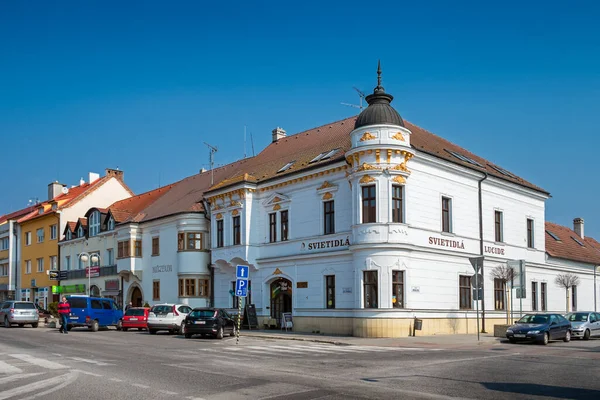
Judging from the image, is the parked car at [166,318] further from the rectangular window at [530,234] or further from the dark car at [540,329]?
the rectangular window at [530,234]

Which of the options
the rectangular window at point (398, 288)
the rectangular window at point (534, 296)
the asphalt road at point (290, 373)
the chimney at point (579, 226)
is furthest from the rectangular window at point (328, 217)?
the chimney at point (579, 226)

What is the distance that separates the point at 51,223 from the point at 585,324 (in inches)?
1851

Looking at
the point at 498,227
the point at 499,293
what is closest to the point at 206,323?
the point at 499,293

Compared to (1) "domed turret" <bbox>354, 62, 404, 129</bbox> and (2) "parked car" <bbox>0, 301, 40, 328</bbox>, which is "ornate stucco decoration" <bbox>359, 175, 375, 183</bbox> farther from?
(2) "parked car" <bbox>0, 301, 40, 328</bbox>

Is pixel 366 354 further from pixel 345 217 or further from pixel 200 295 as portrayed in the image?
pixel 200 295

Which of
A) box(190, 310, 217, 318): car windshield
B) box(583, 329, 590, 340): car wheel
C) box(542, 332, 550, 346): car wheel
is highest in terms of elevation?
box(190, 310, 217, 318): car windshield

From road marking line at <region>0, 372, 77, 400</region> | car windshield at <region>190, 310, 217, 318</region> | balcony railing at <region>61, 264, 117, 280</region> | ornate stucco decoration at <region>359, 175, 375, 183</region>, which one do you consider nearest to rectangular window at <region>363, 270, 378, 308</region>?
ornate stucco decoration at <region>359, 175, 375, 183</region>


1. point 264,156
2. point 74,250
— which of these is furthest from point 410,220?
point 74,250

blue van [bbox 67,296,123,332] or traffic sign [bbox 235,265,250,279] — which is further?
blue van [bbox 67,296,123,332]

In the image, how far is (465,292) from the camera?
3434 cm

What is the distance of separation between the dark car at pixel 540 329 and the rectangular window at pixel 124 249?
29227mm

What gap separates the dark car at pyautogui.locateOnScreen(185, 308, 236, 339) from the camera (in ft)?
91.6

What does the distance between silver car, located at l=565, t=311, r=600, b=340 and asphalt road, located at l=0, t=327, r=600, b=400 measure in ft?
26.1

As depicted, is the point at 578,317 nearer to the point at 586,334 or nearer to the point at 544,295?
the point at 586,334
